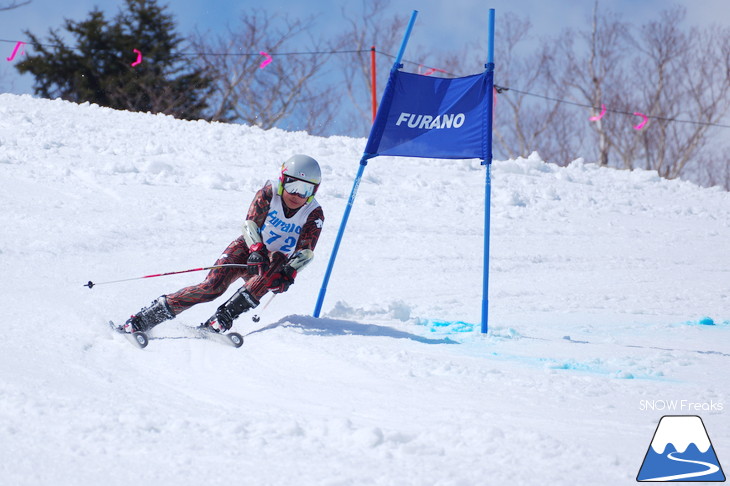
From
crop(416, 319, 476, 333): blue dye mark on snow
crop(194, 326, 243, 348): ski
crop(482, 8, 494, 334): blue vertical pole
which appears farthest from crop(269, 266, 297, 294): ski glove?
crop(482, 8, 494, 334): blue vertical pole

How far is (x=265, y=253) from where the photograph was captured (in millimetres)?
5270

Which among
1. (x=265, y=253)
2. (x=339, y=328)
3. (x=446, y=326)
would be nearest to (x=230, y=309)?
(x=265, y=253)

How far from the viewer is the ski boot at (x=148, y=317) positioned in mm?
4902

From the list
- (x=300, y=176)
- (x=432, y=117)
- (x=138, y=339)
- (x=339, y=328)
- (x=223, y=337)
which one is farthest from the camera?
(x=432, y=117)

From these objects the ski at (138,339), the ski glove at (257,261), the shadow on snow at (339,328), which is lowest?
the ski at (138,339)

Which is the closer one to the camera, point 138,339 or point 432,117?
point 138,339

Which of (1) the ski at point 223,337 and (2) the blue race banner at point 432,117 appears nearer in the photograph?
(1) the ski at point 223,337

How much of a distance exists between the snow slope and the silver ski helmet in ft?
3.29

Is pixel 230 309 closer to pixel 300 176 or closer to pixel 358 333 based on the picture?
pixel 358 333

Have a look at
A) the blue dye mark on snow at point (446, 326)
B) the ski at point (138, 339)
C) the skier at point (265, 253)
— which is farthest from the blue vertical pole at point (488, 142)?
the ski at point (138, 339)

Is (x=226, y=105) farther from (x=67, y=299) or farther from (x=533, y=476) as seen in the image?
Answer: (x=533, y=476)

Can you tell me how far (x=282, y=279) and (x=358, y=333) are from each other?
684 millimetres

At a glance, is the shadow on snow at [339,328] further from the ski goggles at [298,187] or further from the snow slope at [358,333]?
the ski goggles at [298,187]

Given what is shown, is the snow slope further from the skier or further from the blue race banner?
the blue race banner
